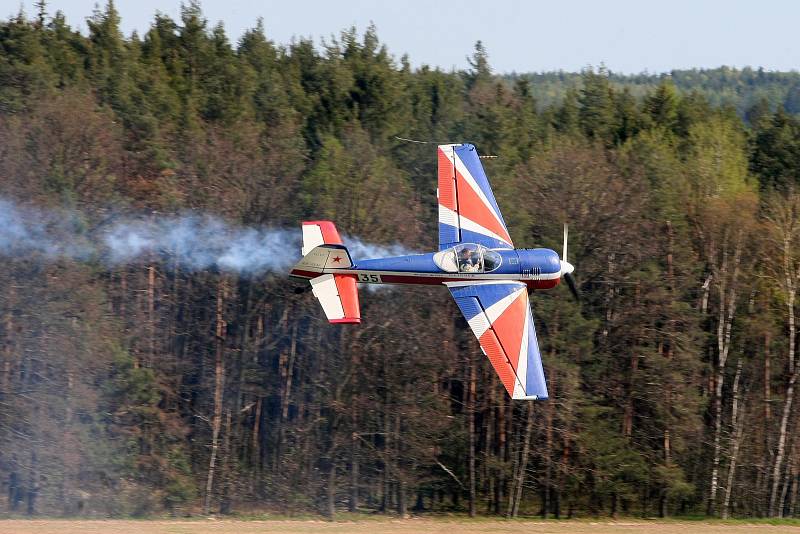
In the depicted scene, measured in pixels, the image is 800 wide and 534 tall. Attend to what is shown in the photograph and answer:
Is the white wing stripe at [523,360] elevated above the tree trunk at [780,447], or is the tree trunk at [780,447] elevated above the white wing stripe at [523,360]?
the white wing stripe at [523,360]

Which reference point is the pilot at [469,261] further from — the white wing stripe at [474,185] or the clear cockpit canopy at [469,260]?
the white wing stripe at [474,185]

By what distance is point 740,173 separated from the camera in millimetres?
51594

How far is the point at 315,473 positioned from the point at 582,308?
35.0 ft

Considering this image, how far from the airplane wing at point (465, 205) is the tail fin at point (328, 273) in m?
2.25

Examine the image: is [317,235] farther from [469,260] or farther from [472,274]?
[472,274]

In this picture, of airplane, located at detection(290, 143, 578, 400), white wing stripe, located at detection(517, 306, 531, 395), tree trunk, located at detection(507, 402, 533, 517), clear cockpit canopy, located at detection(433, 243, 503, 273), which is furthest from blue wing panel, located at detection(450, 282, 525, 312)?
tree trunk, located at detection(507, 402, 533, 517)

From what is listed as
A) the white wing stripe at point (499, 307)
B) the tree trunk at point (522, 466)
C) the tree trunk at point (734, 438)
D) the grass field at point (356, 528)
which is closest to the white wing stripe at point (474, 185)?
the white wing stripe at point (499, 307)

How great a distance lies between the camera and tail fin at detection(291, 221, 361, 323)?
20.3 metres

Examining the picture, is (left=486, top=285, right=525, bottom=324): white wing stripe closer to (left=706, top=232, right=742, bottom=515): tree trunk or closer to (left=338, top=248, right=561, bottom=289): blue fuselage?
(left=338, top=248, right=561, bottom=289): blue fuselage

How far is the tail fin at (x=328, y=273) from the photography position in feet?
66.6

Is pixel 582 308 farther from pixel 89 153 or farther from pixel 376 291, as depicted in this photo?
pixel 89 153

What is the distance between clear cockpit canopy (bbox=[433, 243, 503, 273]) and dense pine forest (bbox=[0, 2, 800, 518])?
13.6 metres

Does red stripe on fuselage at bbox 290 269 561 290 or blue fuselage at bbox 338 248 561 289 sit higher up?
blue fuselage at bbox 338 248 561 289

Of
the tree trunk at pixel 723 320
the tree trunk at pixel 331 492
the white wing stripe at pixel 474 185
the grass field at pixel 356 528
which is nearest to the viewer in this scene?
the white wing stripe at pixel 474 185
